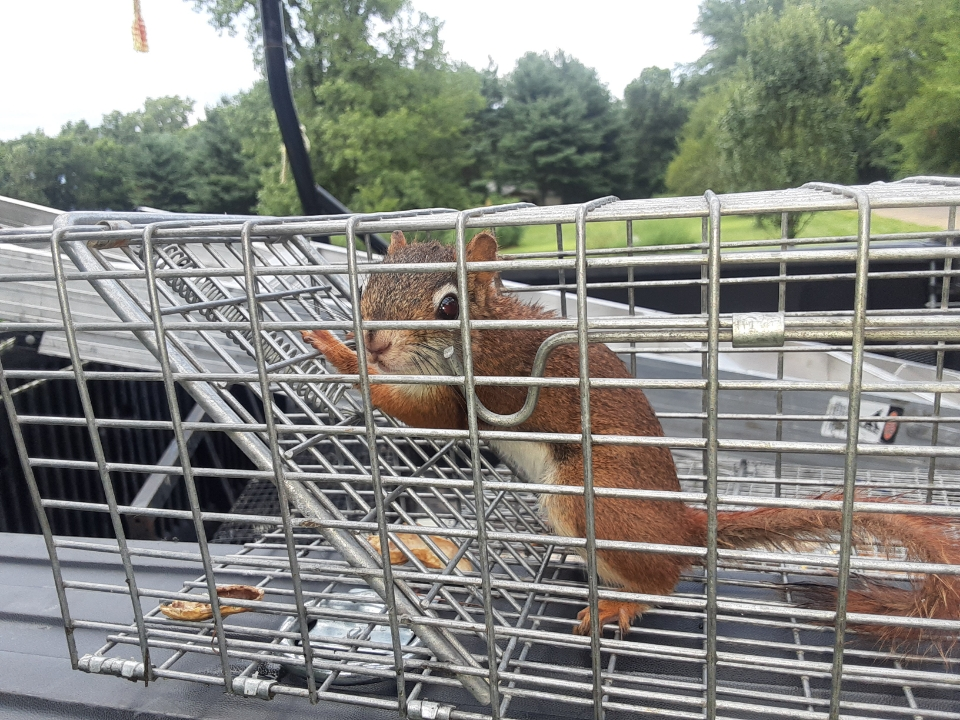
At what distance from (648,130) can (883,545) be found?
8.88 metres

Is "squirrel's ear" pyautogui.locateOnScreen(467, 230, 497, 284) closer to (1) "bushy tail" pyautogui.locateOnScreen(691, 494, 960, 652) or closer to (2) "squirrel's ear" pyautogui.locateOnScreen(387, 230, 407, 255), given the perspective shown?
(2) "squirrel's ear" pyautogui.locateOnScreen(387, 230, 407, 255)

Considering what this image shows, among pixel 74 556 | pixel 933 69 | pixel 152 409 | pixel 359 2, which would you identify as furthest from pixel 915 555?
pixel 359 2

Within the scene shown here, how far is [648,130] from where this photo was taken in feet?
28.4

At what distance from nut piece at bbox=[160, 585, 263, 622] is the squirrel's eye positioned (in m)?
0.38

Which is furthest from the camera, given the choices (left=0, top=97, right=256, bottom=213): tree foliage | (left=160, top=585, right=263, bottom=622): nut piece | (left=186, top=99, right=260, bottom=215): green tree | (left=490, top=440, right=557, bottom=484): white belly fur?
(left=186, top=99, right=260, bottom=215): green tree

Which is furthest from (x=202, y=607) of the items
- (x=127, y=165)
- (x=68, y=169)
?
(x=127, y=165)

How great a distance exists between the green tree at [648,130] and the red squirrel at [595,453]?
7934 millimetres

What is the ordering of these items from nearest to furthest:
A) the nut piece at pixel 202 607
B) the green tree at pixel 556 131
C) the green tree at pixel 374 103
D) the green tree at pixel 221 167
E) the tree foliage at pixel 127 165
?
1. the nut piece at pixel 202 607
2. the tree foliage at pixel 127 165
3. the green tree at pixel 221 167
4. the green tree at pixel 374 103
5. the green tree at pixel 556 131

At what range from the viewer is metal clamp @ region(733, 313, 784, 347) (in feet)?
1.26

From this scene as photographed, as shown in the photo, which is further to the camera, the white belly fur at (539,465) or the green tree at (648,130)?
the green tree at (648,130)

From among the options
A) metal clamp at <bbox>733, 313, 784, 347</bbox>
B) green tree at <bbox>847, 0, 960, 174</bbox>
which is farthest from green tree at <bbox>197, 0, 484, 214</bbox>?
metal clamp at <bbox>733, 313, 784, 347</bbox>

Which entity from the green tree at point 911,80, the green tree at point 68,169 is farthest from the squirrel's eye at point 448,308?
the green tree at point 911,80

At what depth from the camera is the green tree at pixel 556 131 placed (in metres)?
8.64

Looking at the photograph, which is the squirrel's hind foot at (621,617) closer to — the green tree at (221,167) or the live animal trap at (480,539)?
the live animal trap at (480,539)
